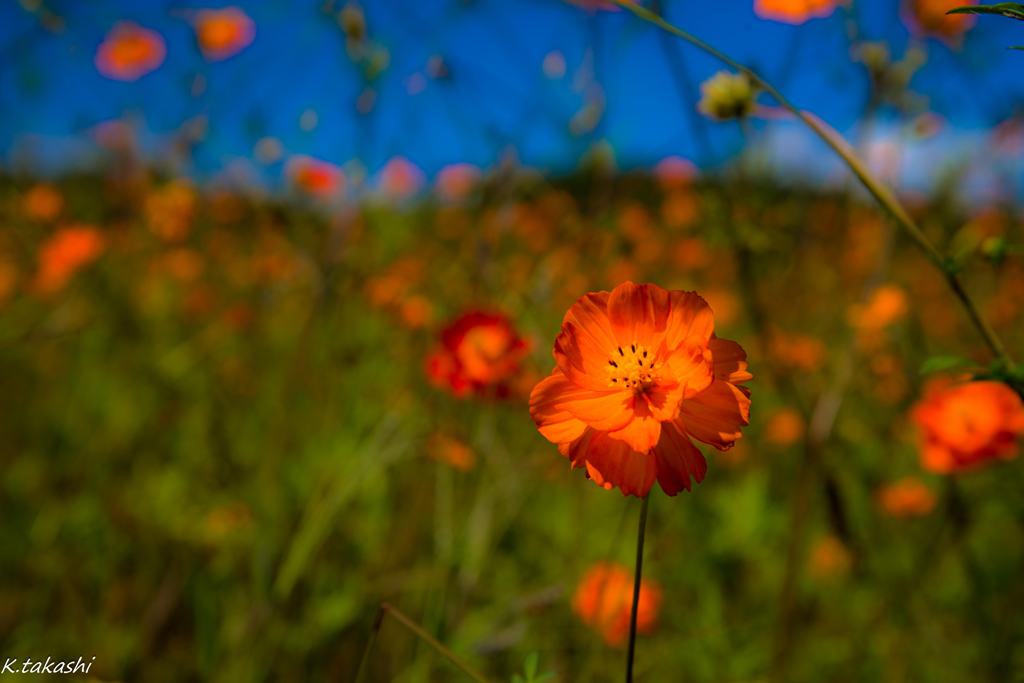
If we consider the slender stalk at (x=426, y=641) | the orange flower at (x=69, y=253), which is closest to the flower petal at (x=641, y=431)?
the slender stalk at (x=426, y=641)

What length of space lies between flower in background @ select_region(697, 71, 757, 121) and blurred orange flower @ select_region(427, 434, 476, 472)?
52cm

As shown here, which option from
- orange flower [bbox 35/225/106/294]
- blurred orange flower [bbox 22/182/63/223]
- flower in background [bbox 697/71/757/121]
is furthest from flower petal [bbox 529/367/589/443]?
blurred orange flower [bbox 22/182/63/223]

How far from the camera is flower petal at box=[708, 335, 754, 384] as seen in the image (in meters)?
0.31

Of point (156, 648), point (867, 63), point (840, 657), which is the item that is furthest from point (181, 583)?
point (867, 63)

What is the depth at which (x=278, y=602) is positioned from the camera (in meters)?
0.72

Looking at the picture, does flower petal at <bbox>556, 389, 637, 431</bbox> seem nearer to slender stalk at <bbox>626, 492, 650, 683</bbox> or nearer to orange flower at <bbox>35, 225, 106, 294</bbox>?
slender stalk at <bbox>626, 492, 650, 683</bbox>

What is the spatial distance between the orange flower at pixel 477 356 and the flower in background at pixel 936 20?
71 cm

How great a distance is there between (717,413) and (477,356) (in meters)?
0.41

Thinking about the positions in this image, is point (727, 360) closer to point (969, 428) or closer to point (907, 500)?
point (969, 428)

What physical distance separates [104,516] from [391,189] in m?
0.90

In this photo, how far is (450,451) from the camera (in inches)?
30.5

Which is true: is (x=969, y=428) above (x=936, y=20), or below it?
below

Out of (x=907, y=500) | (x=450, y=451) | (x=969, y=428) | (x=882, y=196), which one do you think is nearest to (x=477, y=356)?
(x=450, y=451)

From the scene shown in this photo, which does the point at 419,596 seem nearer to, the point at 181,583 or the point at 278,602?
the point at 278,602
